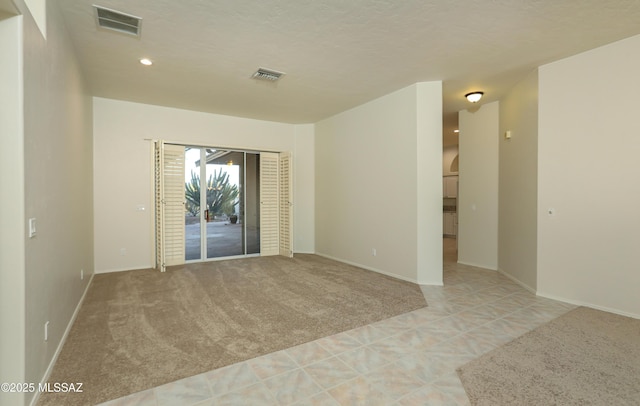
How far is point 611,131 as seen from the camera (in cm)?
319

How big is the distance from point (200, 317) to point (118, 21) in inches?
115

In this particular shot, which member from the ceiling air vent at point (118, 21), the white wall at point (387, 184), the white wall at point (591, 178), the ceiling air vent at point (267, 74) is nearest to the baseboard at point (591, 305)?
the white wall at point (591, 178)

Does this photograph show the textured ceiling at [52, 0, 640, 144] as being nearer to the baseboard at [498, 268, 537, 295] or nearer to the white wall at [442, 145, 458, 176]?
the baseboard at [498, 268, 537, 295]

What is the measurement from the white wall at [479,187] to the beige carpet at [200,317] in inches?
77.5

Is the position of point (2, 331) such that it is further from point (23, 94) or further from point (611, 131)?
point (611, 131)

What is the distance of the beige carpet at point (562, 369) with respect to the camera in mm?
1868

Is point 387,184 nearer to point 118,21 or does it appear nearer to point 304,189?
point 304,189

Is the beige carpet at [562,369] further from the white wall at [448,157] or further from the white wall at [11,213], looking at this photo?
the white wall at [448,157]

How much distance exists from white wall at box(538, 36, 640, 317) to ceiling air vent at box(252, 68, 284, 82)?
10.8 feet

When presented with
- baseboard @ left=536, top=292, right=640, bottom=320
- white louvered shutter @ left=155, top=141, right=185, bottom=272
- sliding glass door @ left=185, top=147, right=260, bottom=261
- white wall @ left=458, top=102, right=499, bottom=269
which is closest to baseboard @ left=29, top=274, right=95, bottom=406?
white louvered shutter @ left=155, top=141, right=185, bottom=272

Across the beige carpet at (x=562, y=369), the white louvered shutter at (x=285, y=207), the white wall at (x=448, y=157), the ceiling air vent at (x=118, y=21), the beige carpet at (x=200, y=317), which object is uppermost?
the ceiling air vent at (x=118, y=21)

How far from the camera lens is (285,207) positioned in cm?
621

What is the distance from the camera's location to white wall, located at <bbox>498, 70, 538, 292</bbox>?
12.6 ft

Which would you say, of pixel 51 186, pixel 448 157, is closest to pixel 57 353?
pixel 51 186
